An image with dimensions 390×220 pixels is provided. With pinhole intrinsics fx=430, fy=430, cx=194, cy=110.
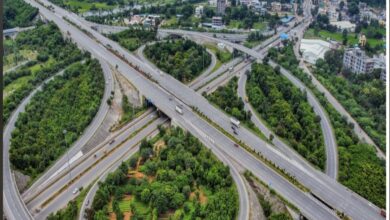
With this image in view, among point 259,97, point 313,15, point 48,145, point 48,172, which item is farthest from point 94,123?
point 313,15

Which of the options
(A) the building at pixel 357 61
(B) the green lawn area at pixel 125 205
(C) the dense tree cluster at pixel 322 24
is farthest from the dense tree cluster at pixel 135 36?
(B) the green lawn area at pixel 125 205

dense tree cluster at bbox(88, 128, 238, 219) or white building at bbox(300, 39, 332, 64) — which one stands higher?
dense tree cluster at bbox(88, 128, 238, 219)

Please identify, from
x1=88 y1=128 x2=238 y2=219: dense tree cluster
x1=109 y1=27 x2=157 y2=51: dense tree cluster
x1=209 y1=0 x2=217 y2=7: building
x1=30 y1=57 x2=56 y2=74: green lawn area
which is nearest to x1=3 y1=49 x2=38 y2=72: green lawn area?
x1=30 y1=57 x2=56 y2=74: green lawn area

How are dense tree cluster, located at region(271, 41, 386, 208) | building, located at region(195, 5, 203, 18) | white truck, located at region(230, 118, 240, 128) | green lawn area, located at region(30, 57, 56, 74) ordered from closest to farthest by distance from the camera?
1. dense tree cluster, located at region(271, 41, 386, 208)
2. white truck, located at region(230, 118, 240, 128)
3. green lawn area, located at region(30, 57, 56, 74)
4. building, located at region(195, 5, 203, 18)

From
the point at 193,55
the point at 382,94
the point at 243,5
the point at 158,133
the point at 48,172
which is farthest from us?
the point at 243,5

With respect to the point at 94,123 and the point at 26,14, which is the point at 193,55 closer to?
the point at 94,123

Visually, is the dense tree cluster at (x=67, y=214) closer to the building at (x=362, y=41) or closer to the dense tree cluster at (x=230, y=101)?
the dense tree cluster at (x=230, y=101)

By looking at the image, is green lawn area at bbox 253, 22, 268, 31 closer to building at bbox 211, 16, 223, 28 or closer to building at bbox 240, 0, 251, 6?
building at bbox 211, 16, 223, 28
